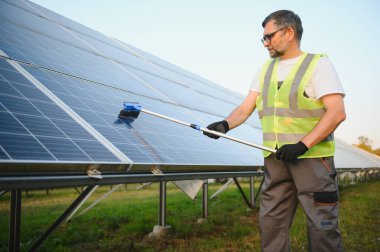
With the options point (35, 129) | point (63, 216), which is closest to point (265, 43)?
point (35, 129)

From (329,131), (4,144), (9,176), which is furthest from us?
(329,131)

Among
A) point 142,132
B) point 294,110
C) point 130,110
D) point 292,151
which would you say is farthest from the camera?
point 142,132

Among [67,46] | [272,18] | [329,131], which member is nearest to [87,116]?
[272,18]

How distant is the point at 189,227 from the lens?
732 cm

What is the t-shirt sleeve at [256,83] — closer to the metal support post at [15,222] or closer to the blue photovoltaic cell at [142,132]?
the blue photovoltaic cell at [142,132]

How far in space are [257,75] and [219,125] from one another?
0.59m

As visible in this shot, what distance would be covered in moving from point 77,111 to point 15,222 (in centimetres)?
141

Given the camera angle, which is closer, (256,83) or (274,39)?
(274,39)

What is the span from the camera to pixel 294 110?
2.89m

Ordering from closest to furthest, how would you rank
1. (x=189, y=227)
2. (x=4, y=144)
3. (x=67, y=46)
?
(x=4, y=144)
(x=67, y=46)
(x=189, y=227)

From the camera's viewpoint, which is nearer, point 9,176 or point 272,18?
point 9,176

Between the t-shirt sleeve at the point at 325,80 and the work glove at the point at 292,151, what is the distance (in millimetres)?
414

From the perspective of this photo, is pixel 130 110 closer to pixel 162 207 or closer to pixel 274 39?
pixel 274 39

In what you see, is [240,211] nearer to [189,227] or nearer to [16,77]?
[189,227]
